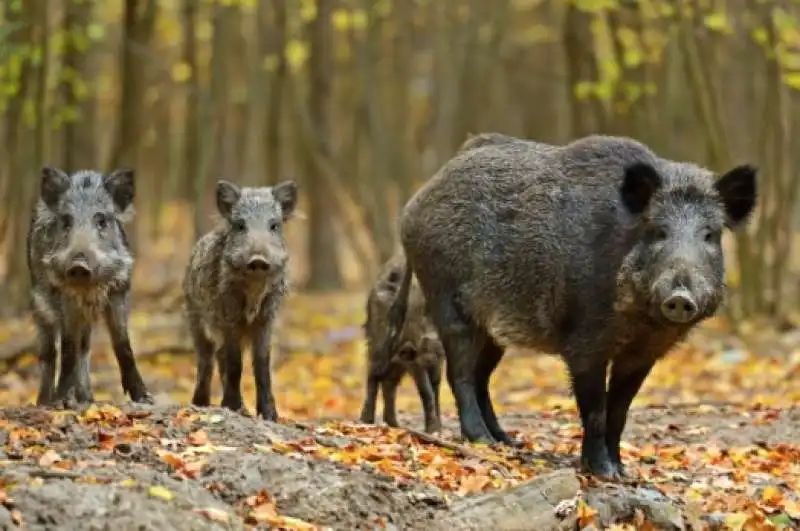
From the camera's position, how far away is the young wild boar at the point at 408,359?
10.5 m

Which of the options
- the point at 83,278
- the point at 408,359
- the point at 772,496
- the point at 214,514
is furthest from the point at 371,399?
the point at 214,514

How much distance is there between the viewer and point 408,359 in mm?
10578

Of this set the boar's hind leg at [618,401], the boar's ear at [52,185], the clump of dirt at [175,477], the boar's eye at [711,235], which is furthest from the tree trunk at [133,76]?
the boar's eye at [711,235]

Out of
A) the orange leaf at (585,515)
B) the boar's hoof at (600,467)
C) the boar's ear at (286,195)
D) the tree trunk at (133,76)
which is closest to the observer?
the orange leaf at (585,515)

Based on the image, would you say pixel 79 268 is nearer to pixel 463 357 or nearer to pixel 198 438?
pixel 198 438

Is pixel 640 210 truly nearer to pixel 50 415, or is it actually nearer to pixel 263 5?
pixel 50 415

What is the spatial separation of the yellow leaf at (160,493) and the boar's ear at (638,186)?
3.31 metres

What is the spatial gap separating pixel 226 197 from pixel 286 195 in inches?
17.1

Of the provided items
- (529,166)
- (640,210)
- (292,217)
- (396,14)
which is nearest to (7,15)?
(292,217)

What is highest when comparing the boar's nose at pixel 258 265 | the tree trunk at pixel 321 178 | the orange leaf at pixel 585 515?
the tree trunk at pixel 321 178

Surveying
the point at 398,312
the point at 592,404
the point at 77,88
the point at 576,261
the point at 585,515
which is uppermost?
the point at 77,88

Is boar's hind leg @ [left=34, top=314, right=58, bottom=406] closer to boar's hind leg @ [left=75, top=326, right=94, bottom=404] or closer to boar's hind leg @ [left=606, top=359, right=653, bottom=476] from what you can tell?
boar's hind leg @ [left=75, top=326, right=94, bottom=404]

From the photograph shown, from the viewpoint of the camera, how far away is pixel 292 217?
9766 millimetres

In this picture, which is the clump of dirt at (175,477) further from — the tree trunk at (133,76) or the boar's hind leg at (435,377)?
the tree trunk at (133,76)
